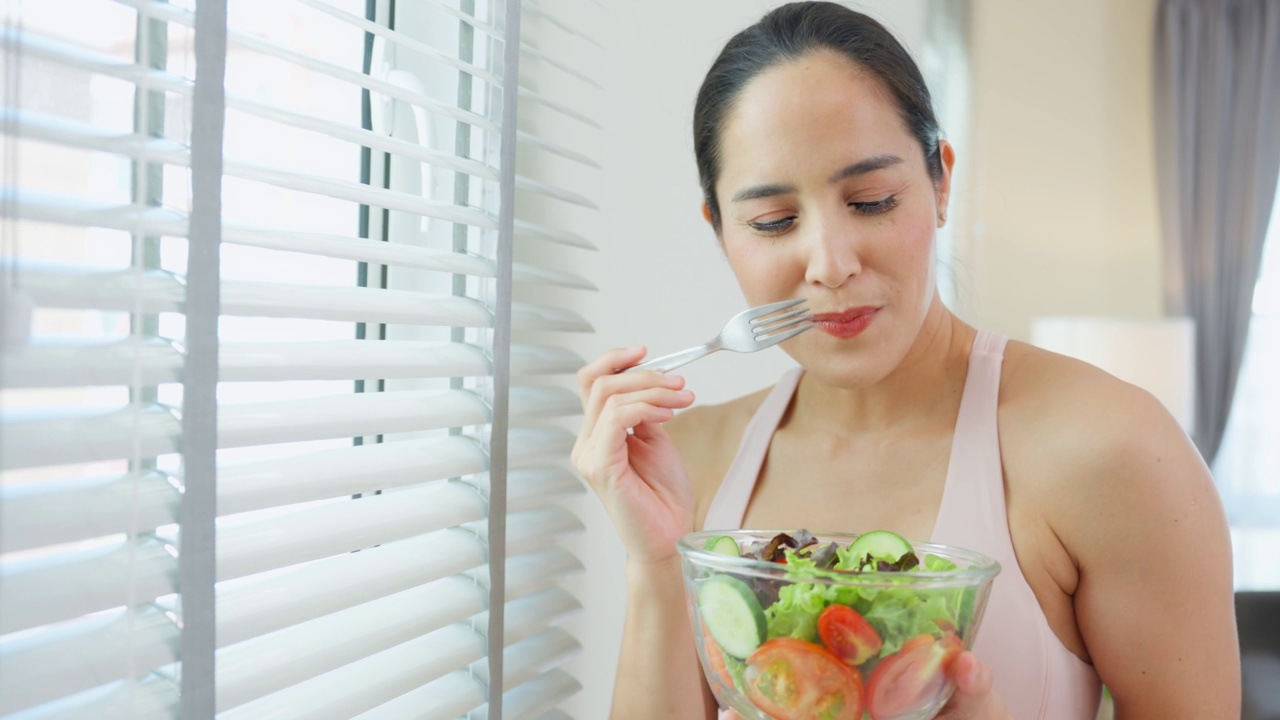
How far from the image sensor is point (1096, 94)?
15.3ft

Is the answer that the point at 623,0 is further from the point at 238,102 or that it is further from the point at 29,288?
the point at 29,288

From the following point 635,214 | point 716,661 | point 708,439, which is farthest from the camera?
point 635,214

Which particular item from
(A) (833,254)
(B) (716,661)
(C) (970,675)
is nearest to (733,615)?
(B) (716,661)

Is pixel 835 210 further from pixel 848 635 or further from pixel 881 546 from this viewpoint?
pixel 848 635

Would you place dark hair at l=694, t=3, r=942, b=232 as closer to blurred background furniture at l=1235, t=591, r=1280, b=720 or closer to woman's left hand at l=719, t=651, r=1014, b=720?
woman's left hand at l=719, t=651, r=1014, b=720

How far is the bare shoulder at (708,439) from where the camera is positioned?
151cm

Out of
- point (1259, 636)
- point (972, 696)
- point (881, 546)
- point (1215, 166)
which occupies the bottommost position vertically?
point (1259, 636)

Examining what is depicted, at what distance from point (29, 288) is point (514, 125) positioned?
0.68m

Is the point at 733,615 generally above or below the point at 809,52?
below

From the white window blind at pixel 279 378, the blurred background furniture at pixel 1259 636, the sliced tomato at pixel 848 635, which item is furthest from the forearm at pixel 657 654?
the blurred background furniture at pixel 1259 636

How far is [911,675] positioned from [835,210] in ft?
1.80

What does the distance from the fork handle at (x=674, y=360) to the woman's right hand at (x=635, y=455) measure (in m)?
0.01

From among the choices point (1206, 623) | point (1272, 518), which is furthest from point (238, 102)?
point (1272, 518)

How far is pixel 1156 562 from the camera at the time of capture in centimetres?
114
